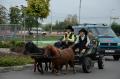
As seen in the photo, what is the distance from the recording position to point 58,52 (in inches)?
604

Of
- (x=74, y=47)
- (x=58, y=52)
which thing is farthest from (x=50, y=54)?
(x=74, y=47)

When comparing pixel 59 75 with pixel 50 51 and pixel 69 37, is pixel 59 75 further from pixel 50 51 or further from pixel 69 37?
pixel 69 37

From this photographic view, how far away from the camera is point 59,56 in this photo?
15.3m

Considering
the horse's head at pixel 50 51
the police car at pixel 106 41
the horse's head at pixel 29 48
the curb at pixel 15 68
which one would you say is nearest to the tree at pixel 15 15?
the police car at pixel 106 41

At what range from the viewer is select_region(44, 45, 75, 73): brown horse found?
15055 mm

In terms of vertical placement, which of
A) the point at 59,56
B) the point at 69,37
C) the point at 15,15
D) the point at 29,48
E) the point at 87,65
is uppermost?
the point at 15,15

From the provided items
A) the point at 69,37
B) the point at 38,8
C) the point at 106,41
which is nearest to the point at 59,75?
the point at 69,37

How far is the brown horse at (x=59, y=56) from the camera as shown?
593 inches

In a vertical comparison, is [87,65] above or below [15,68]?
above

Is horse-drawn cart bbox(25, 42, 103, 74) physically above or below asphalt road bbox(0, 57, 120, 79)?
above

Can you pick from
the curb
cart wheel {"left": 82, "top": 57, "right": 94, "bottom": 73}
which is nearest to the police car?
the curb

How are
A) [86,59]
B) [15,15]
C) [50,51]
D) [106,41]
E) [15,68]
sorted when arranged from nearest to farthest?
[50,51]
[86,59]
[15,68]
[106,41]
[15,15]

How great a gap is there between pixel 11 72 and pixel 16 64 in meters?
1.52

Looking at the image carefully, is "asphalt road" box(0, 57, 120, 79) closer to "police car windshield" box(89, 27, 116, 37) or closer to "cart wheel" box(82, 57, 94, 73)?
"cart wheel" box(82, 57, 94, 73)
